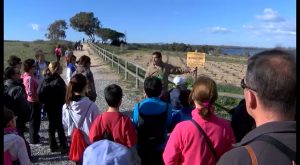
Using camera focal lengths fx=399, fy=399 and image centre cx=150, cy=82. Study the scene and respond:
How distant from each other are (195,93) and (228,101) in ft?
23.1

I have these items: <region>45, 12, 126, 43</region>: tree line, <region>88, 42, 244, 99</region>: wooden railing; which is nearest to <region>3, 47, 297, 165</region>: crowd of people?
<region>88, 42, 244, 99</region>: wooden railing

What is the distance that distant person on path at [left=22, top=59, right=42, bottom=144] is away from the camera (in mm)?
6309

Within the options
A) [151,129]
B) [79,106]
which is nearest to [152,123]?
[151,129]

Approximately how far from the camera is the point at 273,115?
1.73m

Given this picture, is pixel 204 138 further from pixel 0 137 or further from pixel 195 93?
pixel 0 137

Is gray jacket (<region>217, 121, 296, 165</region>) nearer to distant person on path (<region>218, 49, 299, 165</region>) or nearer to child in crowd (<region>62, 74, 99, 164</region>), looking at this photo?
distant person on path (<region>218, 49, 299, 165</region>)

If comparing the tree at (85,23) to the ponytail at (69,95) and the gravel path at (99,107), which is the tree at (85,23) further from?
the ponytail at (69,95)

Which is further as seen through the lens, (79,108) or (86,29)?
(86,29)

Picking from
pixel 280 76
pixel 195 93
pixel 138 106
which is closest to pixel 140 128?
pixel 138 106

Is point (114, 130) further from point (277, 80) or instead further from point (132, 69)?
point (132, 69)

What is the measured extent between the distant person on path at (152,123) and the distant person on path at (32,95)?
116 inches

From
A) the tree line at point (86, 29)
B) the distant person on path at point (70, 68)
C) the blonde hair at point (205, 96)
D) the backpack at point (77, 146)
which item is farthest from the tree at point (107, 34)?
the blonde hair at point (205, 96)

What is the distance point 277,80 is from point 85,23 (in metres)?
94.1

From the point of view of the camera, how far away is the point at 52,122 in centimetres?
606
